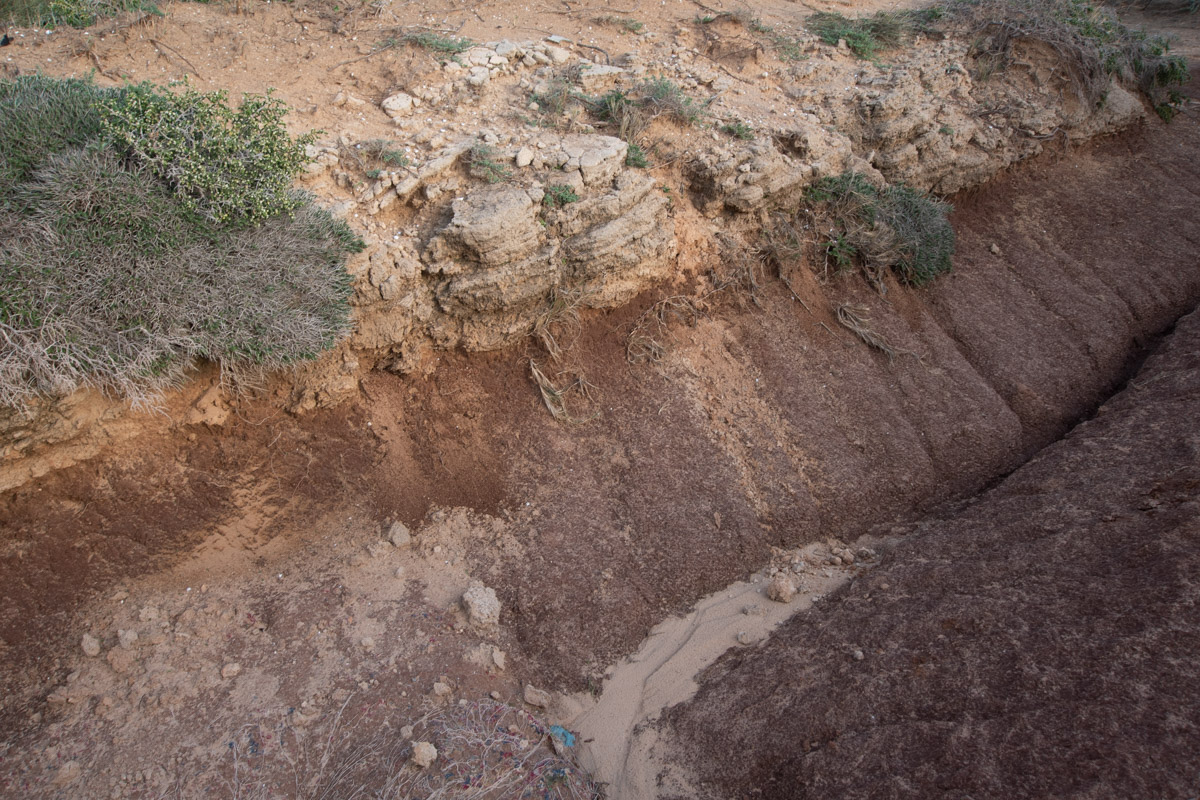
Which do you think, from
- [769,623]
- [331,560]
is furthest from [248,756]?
[769,623]

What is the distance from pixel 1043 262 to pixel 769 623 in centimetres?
612

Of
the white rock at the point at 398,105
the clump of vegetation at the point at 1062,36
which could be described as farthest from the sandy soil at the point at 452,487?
the clump of vegetation at the point at 1062,36

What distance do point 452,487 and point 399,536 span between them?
57 centimetres

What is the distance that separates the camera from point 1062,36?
8461 millimetres

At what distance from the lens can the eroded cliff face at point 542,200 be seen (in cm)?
521

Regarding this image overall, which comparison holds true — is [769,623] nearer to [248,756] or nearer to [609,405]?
[609,405]

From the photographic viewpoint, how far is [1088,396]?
275 inches

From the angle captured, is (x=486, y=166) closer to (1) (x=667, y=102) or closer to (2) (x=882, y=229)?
(1) (x=667, y=102)

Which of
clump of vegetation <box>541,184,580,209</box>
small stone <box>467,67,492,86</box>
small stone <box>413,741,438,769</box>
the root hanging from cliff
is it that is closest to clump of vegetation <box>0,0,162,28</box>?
small stone <box>467,67,492,86</box>

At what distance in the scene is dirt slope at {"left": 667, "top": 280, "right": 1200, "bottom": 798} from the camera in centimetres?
333

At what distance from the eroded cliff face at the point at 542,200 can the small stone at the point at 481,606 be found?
1873 mm

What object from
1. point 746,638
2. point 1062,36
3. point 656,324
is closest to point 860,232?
point 656,324

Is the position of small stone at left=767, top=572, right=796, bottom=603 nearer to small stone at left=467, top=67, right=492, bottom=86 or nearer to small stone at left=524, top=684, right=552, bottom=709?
small stone at left=524, top=684, right=552, bottom=709

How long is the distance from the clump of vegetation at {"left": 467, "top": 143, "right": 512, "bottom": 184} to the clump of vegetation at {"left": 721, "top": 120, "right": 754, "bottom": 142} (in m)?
2.42
